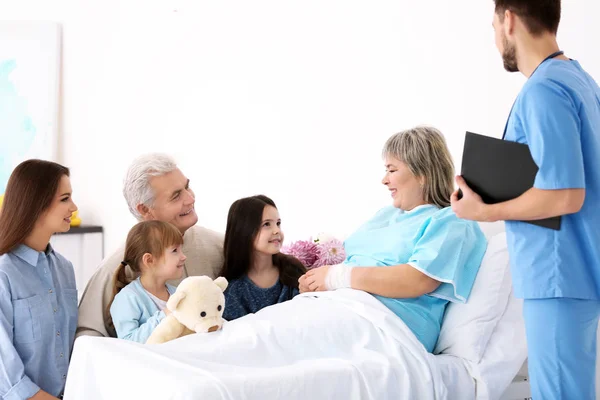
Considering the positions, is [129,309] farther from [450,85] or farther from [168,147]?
[168,147]

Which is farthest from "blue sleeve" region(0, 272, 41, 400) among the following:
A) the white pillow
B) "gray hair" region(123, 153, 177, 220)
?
the white pillow

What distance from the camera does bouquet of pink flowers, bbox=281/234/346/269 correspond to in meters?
2.67

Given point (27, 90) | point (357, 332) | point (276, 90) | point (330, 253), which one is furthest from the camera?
point (27, 90)

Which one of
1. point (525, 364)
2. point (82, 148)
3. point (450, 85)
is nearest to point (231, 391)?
point (525, 364)

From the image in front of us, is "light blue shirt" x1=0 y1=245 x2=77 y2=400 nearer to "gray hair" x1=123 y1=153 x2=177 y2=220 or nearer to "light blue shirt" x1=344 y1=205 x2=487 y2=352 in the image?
"gray hair" x1=123 y1=153 x2=177 y2=220

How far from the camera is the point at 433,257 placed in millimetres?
2049

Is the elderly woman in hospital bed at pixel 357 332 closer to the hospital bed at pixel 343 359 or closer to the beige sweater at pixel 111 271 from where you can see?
the hospital bed at pixel 343 359

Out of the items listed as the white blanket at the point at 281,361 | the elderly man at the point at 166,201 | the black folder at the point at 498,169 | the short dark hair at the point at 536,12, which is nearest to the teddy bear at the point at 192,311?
the white blanket at the point at 281,361

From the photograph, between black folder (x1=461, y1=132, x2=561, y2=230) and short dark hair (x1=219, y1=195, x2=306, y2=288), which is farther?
short dark hair (x1=219, y1=195, x2=306, y2=288)

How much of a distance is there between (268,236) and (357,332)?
23.6 inches

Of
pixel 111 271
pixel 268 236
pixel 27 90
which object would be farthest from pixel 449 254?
pixel 27 90

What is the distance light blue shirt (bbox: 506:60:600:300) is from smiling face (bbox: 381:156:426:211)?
689 mm

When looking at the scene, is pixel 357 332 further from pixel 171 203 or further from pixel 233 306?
pixel 171 203

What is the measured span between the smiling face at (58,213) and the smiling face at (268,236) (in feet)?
2.03
